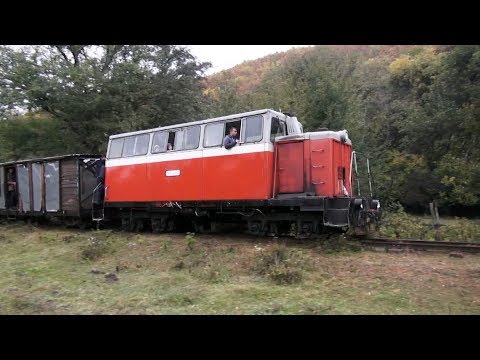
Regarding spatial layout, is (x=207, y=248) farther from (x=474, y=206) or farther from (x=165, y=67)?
(x=474, y=206)

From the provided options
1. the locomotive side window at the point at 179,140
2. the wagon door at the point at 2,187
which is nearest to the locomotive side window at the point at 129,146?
the locomotive side window at the point at 179,140

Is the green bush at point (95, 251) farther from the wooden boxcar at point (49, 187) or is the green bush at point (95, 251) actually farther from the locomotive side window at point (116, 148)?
the wooden boxcar at point (49, 187)

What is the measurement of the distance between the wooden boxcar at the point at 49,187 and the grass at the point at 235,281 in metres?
4.99

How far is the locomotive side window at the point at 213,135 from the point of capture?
1215cm

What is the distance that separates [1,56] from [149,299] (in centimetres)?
2190

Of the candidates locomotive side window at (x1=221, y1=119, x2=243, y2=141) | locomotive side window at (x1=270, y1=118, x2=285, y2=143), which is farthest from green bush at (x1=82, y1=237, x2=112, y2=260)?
locomotive side window at (x1=270, y1=118, x2=285, y2=143)

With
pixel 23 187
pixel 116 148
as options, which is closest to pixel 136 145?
pixel 116 148

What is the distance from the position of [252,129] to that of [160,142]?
3712mm

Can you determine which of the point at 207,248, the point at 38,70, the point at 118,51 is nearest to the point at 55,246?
the point at 207,248

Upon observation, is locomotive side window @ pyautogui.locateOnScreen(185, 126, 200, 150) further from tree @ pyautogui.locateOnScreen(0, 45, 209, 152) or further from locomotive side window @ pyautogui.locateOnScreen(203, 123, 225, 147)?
tree @ pyautogui.locateOnScreen(0, 45, 209, 152)

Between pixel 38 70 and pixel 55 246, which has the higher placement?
pixel 38 70

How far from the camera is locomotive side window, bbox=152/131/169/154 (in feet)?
45.0

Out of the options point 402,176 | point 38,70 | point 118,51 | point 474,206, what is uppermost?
point 118,51

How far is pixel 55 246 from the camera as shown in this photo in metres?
12.8
